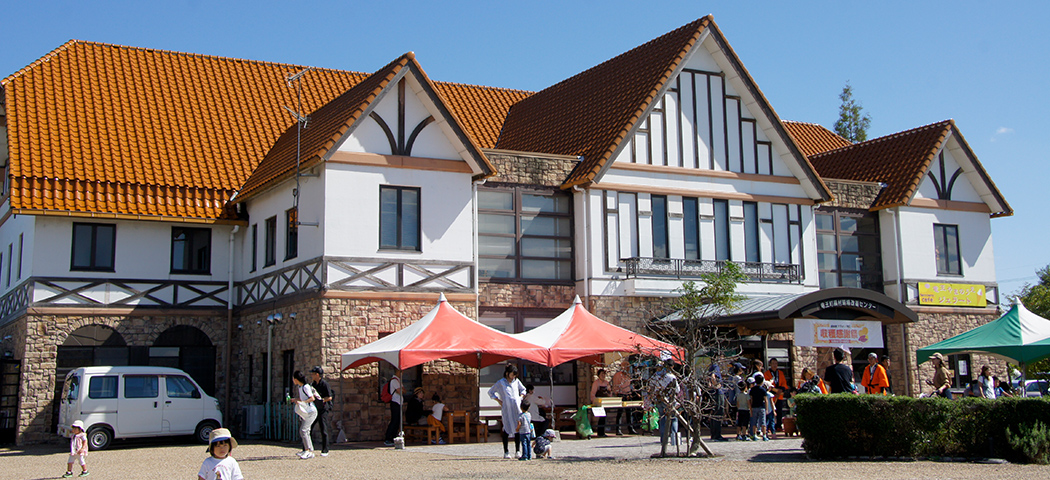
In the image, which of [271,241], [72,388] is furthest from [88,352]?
[271,241]

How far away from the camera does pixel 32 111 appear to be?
24.1 meters

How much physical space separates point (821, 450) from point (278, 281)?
12.5 m

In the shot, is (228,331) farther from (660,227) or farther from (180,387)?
(660,227)

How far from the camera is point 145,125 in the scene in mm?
25391

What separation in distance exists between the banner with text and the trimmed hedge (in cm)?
630

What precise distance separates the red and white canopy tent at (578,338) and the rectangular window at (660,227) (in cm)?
388

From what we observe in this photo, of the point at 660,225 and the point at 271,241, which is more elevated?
the point at 660,225

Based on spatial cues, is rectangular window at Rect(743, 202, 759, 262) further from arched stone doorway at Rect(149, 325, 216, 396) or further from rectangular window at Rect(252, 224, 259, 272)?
arched stone doorway at Rect(149, 325, 216, 396)

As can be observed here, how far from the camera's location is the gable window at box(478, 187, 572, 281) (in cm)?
2281

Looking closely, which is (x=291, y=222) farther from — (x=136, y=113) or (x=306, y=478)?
(x=306, y=478)

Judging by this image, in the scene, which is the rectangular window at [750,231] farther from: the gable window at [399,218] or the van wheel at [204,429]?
the van wheel at [204,429]

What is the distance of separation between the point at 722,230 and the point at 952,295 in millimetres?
7278

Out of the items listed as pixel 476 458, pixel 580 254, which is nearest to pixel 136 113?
pixel 580 254

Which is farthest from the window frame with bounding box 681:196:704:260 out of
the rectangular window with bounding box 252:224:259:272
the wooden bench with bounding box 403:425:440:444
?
the rectangular window with bounding box 252:224:259:272
